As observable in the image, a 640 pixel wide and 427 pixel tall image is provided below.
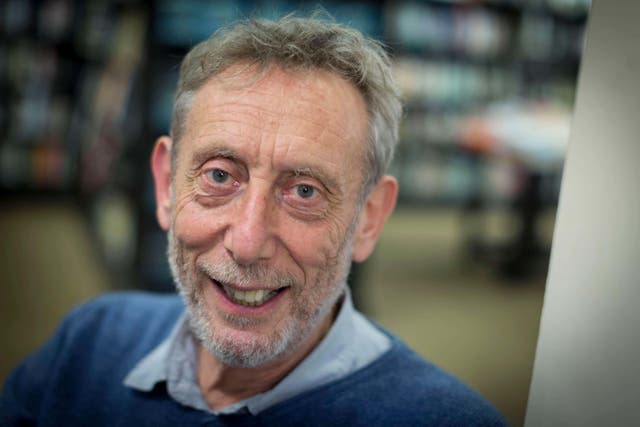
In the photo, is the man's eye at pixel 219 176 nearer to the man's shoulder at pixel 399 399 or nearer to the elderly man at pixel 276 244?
the elderly man at pixel 276 244

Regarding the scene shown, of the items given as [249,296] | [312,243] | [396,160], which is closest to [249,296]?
[249,296]

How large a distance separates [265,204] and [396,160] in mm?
4544

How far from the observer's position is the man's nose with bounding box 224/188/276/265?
3.12 feet

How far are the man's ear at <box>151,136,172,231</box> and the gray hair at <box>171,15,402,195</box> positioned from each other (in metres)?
0.08

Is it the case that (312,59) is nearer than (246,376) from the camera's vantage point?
Yes

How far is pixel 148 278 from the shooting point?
3.73 meters

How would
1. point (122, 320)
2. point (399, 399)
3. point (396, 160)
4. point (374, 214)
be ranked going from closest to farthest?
1. point (399, 399)
2. point (374, 214)
3. point (122, 320)
4. point (396, 160)

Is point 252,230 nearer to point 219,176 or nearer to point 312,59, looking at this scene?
point 219,176

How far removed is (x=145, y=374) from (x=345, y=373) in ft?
1.12

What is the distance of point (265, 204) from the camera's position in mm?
968

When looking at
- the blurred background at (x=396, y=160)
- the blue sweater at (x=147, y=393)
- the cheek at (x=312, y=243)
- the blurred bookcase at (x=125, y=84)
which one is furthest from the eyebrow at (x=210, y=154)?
the blurred bookcase at (x=125, y=84)

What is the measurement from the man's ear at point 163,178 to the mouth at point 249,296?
20 cm

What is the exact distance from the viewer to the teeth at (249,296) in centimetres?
103

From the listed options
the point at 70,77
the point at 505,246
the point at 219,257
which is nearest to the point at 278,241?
the point at 219,257
